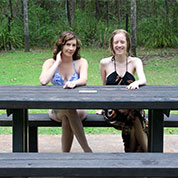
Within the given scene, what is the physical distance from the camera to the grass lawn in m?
9.75

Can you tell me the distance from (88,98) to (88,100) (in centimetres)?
8

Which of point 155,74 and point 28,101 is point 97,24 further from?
point 28,101

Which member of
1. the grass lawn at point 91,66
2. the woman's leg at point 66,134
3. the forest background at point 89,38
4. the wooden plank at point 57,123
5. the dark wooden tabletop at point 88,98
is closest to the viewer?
the dark wooden tabletop at point 88,98

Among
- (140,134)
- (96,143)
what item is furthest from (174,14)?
(140,134)

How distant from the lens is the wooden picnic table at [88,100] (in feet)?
10.4

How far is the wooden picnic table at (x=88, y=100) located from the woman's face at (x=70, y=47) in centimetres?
46

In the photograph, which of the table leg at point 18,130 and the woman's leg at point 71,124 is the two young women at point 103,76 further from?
the table leg at point 18,130

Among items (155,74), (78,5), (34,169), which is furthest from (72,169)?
(78,5)

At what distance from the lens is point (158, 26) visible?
16.3m

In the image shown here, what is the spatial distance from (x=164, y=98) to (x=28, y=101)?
112 cm

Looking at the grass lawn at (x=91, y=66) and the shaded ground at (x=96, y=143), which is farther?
the grass lawn at (x=91, y=66)

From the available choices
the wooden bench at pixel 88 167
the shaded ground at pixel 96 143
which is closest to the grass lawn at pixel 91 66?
the shaded ground at pixel 96 143

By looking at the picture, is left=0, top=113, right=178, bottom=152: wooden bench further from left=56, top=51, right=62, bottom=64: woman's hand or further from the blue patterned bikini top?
left=56, top=51, right=62, bottom=64: woman's hand

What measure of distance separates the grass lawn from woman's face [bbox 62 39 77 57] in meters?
2.01
